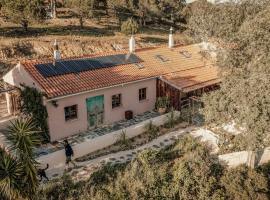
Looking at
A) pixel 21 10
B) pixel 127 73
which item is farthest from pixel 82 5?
pixel 127 73

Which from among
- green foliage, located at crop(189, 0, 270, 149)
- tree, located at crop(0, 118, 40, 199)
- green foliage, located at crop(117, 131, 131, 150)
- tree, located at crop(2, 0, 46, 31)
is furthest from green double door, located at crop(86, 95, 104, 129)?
tree, located at crop(2, 0, 46, 31)

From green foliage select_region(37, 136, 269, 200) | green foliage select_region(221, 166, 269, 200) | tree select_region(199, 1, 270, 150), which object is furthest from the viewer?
green foliage select_region(221, 166, 269, 200)

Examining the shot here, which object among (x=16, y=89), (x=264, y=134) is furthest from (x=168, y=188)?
(x=16, y=89)

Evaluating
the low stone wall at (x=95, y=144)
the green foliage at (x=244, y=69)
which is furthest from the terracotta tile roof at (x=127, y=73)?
the green foliage at (x=244, y=69)

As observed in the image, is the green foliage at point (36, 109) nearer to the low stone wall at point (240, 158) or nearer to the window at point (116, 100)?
the window at point (116, 100)

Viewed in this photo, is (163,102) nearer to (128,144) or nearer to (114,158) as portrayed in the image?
(128,144)

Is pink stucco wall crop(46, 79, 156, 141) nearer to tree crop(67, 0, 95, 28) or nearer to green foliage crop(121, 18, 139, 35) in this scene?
green foliage crop(121, 18, 139, 35)

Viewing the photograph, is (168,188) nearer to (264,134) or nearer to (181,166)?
(181,166)
